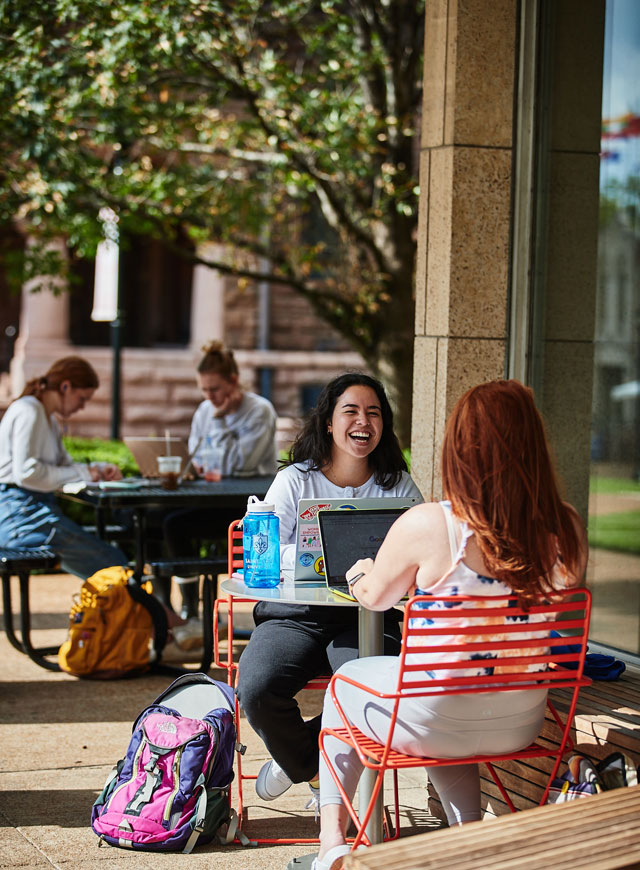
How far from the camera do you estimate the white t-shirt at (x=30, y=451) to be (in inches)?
262

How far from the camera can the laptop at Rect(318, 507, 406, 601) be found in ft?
12.9

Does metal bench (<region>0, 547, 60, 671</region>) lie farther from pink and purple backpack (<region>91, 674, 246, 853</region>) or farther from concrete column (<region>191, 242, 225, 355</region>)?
concrete column (<region>191, 242, 225, 355</region>)

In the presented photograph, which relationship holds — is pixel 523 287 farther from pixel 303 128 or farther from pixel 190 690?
pixel 303 128

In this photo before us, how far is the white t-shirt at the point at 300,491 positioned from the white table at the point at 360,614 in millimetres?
492

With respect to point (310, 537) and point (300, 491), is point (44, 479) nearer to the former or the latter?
point (300, 491)

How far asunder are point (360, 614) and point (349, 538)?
28cm

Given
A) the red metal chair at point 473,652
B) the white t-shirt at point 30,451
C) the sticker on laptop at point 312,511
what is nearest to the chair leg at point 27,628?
the white t-shirt at point 30,451

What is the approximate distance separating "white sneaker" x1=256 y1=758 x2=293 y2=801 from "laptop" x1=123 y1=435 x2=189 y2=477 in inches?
136

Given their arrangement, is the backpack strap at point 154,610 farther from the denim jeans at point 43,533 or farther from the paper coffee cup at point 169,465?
the paper coffee cup at point 169,465

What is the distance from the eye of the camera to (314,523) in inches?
159

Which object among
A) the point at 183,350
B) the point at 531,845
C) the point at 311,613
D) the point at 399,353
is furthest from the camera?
the point at 183,350

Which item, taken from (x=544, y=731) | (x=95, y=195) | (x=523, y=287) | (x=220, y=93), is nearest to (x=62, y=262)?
(x=95, y=195)

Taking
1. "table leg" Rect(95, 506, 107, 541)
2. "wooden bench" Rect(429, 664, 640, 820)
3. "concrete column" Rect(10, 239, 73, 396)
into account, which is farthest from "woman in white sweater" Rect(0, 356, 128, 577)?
"concrete column" Rect(10, 239, 73, 396)

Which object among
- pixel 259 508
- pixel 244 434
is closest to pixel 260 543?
pixel 259 508
